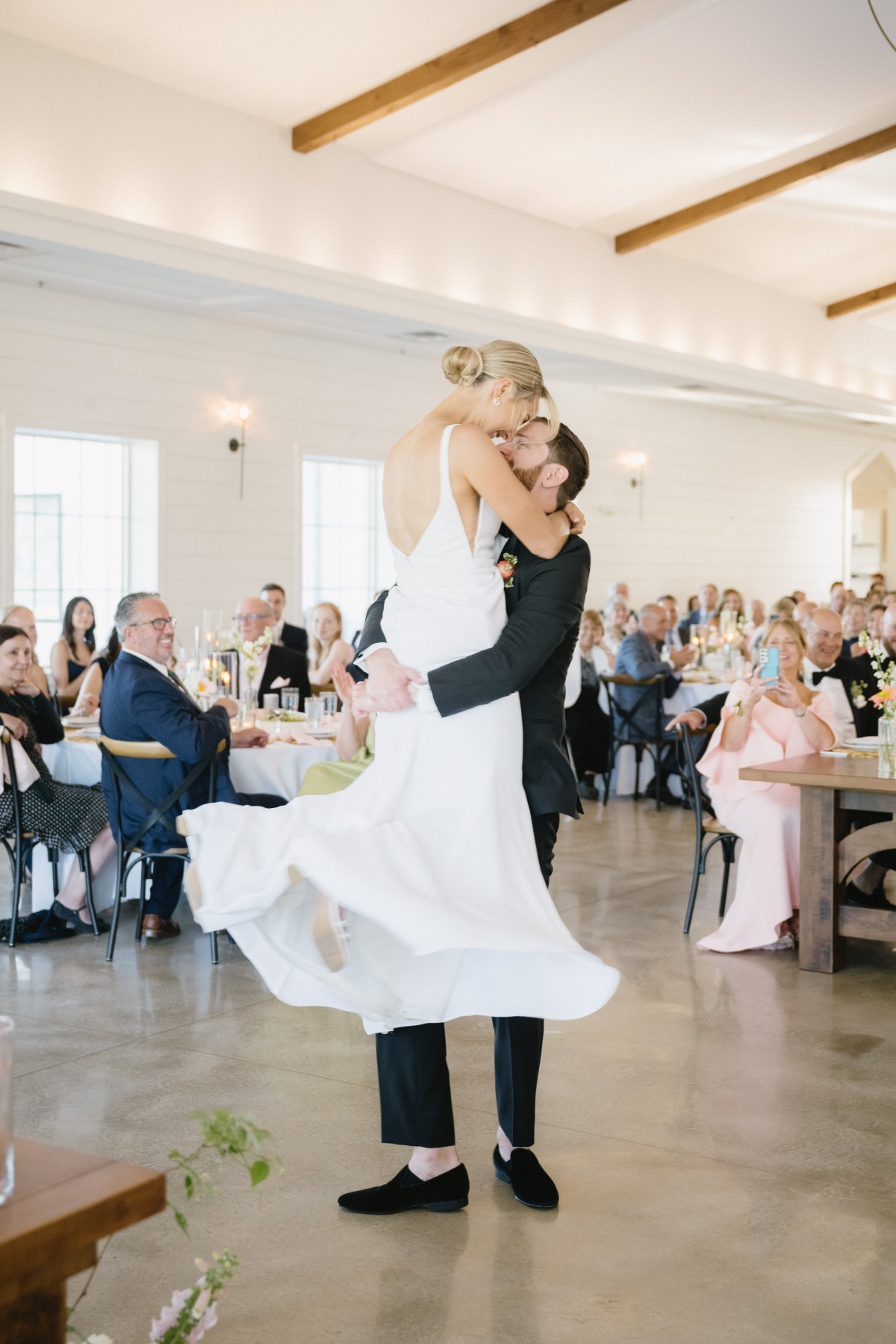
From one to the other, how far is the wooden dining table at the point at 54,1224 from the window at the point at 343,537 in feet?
36.6

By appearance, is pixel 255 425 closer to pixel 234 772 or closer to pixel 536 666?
pixel 234 772

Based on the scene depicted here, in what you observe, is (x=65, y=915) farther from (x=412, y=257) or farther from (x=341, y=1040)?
(x=412, y=257)

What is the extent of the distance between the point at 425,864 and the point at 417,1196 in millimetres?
794

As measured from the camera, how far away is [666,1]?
8883 mm

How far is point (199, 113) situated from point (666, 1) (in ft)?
10.6

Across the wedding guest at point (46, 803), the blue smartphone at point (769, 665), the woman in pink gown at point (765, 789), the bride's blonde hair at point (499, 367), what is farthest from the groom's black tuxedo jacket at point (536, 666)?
the wedding guest at point (46, 803)

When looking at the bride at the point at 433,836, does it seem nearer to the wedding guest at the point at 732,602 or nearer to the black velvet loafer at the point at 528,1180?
the black velvet loafer at the point at 528,1180

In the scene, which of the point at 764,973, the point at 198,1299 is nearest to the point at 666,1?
the point at 764,973

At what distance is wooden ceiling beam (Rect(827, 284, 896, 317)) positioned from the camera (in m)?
16.0

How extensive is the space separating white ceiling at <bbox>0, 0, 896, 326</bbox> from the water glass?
323 inches

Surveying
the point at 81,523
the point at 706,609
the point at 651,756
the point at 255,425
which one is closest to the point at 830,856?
the point at 651,756

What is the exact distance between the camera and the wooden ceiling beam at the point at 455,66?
8.67 metres

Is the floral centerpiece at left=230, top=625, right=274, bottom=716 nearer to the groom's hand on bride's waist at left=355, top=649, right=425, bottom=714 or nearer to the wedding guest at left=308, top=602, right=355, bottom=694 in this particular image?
the wedding guest at left=308, top=602, right=355, bottom=694

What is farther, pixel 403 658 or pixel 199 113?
pixel 199 113
